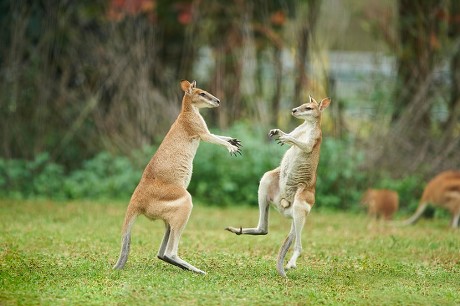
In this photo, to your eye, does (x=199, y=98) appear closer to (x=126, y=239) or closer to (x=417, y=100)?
(x=126, y=239)

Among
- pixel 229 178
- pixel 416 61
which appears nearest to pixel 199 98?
pixel 229 178

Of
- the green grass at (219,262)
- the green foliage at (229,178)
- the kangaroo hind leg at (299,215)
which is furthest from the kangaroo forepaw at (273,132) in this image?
the green foliage at (229,178)

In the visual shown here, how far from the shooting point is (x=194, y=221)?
11.8 metres

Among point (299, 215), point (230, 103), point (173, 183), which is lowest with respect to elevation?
point (299, 215)

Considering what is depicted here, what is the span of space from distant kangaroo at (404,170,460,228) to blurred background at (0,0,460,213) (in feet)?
4.53

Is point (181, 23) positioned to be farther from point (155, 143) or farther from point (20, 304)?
point (20, 304)

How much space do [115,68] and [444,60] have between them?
200 inches

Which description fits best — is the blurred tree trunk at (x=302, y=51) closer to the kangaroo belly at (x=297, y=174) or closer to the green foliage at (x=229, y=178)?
the green foliage at (x=229, y=178)

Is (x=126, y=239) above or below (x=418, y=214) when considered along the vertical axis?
above

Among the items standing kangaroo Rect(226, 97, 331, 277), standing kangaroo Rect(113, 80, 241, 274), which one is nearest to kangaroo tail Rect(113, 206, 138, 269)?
standing kangaroo Rect(113, 80, 241, 274)

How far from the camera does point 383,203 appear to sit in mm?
12047

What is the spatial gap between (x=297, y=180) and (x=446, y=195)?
161 inches

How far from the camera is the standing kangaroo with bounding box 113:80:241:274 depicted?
305 inches

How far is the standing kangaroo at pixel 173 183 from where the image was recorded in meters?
7.75
